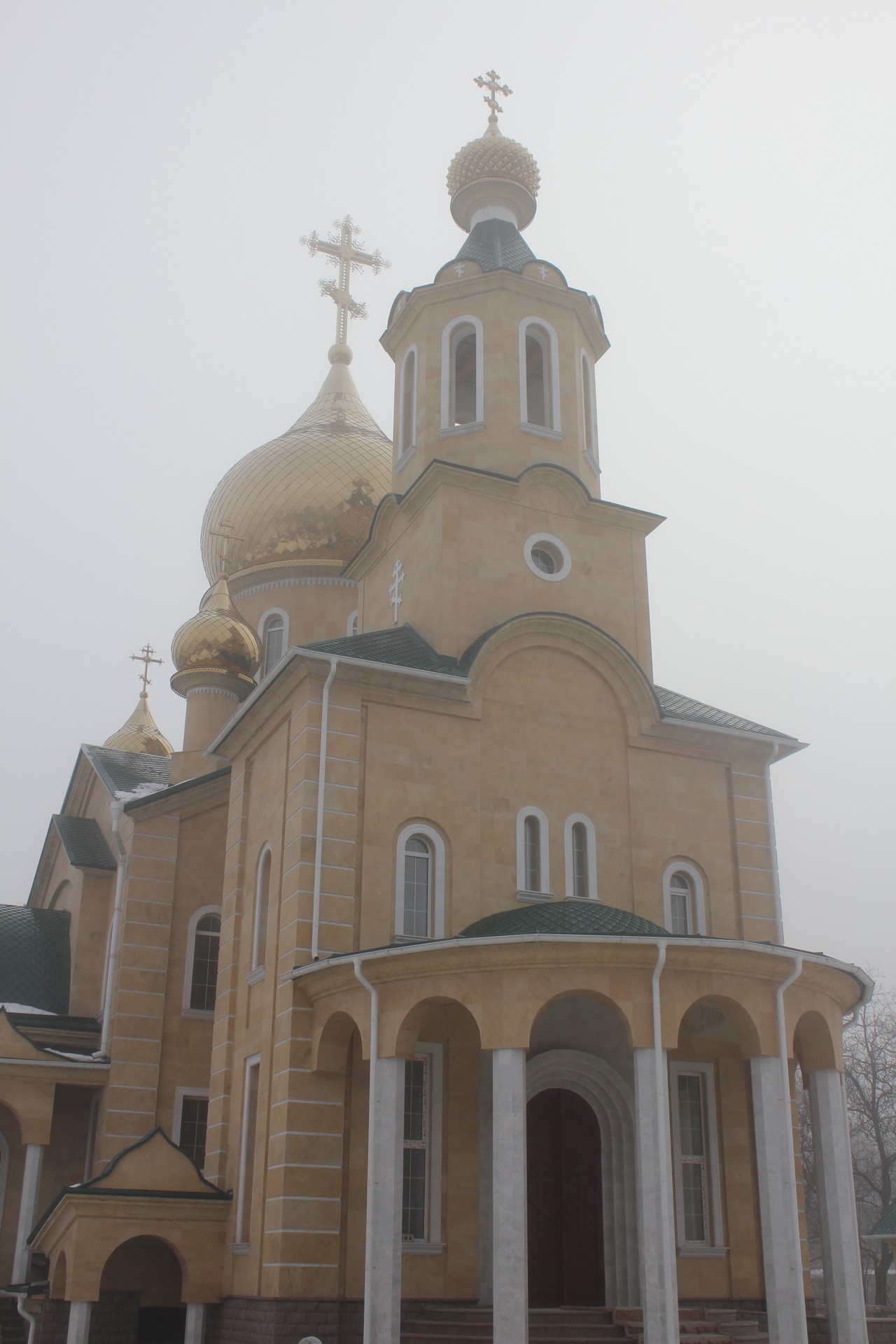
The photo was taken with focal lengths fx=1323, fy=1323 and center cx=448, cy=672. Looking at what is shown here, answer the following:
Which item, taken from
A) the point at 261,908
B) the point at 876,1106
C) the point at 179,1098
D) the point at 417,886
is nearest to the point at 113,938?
the point at 179,1098

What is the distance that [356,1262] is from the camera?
42.8 ft

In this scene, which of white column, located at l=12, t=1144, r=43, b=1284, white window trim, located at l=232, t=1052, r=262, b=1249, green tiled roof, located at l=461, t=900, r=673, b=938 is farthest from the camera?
white column, located at l=12, t=1144, r=43, b=1284

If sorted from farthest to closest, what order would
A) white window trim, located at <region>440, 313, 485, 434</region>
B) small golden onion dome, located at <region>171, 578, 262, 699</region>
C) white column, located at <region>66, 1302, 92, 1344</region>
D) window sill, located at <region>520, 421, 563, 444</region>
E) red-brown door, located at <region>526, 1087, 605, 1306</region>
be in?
small golden onion dome, located at <region>171, 578, 262, 699</region> < white window trim, located at <region>440, 313, 485, 434</region> < window sill, located at <region>520, 421, 563, 444</region> < red-brown door, located at <region>526, 1087, 605, 1306</region> < white column, located at <region>66, 1302, 92, 1344</region>

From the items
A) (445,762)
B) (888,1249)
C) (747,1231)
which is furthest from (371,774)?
(888,1249)

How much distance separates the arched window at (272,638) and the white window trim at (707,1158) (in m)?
11.7

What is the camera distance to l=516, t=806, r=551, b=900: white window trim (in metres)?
15.2

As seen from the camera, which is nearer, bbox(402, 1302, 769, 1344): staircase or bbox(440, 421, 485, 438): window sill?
bbox(402, 1302, 769, 1344): staircase

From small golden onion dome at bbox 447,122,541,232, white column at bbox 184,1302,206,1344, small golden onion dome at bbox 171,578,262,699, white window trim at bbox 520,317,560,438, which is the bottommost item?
white column at bbox 184,1302,206,1344

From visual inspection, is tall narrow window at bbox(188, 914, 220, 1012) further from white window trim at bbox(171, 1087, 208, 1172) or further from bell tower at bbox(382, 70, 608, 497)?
bell tower at bbox(382, 70, 608, 497)

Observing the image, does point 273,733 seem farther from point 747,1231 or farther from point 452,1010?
point 747,1231

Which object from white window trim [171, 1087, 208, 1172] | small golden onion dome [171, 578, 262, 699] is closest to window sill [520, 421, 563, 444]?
small golden onion dome [171, 578, 262, 699]

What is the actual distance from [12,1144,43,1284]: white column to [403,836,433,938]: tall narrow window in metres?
6.46

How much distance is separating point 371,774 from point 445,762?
942mm

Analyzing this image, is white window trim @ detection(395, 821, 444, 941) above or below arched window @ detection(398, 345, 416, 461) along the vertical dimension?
below
